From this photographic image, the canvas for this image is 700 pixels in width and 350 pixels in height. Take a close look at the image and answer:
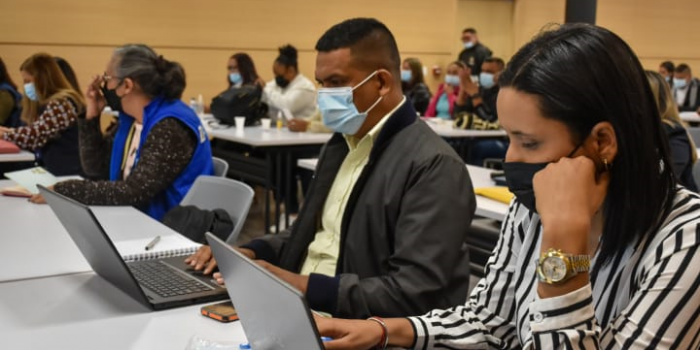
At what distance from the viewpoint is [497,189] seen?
10.5ft

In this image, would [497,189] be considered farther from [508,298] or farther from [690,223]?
[690,223]

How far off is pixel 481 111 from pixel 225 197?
14.5 feet

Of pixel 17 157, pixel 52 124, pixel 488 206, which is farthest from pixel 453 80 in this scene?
pixel 488 206

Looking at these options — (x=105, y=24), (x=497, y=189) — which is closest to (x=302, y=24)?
(x=105, y=24)

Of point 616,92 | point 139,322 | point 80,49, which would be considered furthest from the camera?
point 80,49

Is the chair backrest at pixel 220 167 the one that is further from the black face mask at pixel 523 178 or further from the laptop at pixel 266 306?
the black face mask at pixel 523 178

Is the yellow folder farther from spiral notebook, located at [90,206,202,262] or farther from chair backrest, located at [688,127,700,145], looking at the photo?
chair backrest, located at [688,127,700,145]

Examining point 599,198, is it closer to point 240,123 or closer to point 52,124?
point 52,124

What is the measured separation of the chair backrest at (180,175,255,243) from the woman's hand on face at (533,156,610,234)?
1.57 meters

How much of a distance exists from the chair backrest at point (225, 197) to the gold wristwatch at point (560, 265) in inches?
62.9

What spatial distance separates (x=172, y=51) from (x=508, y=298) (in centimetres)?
788

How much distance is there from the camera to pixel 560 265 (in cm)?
112

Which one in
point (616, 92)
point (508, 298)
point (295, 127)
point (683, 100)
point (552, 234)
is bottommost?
point (683, 100)

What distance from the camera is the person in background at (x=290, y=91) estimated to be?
6.81m
